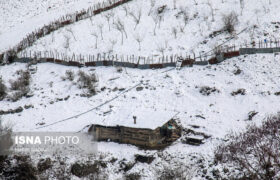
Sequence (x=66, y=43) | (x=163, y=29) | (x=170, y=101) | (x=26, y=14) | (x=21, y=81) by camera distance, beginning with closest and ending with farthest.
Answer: (x=170, y=101), (x=21, y=81), (x=163, y=29), (x=66, y=43), (x=26, y=14)

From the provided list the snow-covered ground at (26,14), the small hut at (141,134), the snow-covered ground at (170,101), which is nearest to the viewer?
the small hut at (141,134)

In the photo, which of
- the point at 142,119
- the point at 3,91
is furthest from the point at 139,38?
the point at 142,119

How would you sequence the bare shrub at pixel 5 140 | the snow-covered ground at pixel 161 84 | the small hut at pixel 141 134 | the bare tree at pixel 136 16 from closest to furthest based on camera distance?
the bare shrub at pixel 5 140 → the small hut at pixel 141 134 → the snow-covered ground at pixel 161 84 → the bare tree at pixel 136 16

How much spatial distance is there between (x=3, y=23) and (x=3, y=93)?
2733 cm

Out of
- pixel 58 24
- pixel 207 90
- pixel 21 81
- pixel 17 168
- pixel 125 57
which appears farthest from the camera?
pixel 58 24

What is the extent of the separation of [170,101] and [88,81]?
822 centimetres

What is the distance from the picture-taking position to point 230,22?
32.9 metres

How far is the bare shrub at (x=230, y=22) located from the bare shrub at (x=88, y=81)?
15.1 meters

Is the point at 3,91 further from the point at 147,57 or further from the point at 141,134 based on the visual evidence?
the point at 141,134

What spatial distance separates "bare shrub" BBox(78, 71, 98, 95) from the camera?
27969 millimetres

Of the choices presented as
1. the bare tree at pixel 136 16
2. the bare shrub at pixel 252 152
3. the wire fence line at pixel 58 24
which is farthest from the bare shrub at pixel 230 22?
the wire fence line at pixel 58 24

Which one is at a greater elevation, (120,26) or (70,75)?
(120,26)

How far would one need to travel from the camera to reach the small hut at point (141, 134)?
2025 cm

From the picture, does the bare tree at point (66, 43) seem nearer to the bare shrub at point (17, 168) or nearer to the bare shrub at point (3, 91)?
the bare shrub at point (3, 91)
